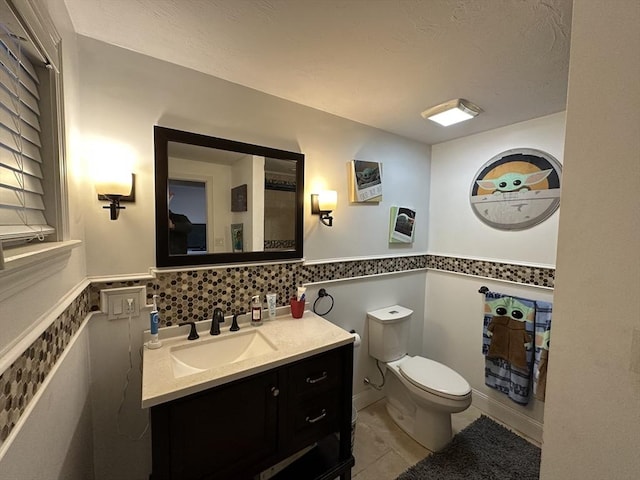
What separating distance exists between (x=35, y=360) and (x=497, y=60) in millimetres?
2095

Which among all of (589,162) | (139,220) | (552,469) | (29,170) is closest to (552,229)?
(589,162)

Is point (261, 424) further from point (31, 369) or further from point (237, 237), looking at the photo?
point (237, 237)

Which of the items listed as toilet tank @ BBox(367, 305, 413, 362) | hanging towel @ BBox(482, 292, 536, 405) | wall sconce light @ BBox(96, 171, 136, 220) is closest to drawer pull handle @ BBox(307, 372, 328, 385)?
toilet tank @ BBox(367, 305, 413, 362)

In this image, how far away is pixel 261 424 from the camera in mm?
1171

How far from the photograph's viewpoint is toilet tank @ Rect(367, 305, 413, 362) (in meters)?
2.06

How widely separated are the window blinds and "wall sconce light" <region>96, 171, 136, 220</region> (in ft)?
1.08

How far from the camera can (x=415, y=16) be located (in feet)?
3.34

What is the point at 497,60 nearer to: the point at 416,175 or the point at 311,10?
the point at 311,10

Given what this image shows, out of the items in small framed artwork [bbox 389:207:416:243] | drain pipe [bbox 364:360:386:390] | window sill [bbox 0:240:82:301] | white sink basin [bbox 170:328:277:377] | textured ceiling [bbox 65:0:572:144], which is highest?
textured ceiling [bbox 65:0:572:144]

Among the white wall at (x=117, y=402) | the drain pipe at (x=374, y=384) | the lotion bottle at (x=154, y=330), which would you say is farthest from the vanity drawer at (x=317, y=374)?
the drain pipe at (x=374, y=384)

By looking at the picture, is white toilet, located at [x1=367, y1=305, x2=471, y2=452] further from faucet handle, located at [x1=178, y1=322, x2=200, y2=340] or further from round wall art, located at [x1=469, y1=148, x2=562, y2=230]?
faucet handle, located at [x1=178, y1=322, x2=200, y2=340]

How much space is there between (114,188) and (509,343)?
105 inches

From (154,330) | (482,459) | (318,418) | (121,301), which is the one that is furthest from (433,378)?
(121,301)

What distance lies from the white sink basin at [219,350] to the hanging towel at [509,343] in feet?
5.78
